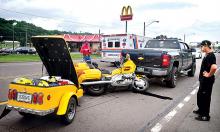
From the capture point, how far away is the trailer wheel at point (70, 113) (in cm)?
520

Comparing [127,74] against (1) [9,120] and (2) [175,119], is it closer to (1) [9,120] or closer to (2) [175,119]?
(2) [175,119]

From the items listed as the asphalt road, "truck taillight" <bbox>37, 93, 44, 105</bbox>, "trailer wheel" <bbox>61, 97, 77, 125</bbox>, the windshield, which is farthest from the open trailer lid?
the windshield

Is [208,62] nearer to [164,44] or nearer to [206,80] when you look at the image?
[206,80]

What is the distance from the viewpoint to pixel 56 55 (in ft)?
20.2

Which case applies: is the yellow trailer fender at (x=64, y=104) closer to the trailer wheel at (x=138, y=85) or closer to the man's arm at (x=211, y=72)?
the man's arm at (x=211, y=72)

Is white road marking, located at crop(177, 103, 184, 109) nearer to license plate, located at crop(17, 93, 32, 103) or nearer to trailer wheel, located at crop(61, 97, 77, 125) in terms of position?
trailer wheel, located at crop(61, 97, 77, 125)

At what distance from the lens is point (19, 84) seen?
509cm

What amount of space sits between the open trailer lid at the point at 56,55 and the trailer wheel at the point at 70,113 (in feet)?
3.00

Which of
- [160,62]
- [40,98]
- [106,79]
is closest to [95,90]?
[106,79]

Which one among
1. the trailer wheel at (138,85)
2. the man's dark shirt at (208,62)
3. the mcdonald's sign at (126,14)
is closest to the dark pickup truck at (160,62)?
the trailer wheel at (138,85)

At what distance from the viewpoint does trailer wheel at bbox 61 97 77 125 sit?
520 cm

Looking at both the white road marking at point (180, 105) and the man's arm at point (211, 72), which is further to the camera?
the white road marking at point (180, 105)

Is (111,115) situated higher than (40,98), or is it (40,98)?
(40,98)

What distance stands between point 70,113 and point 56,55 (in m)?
1.51
